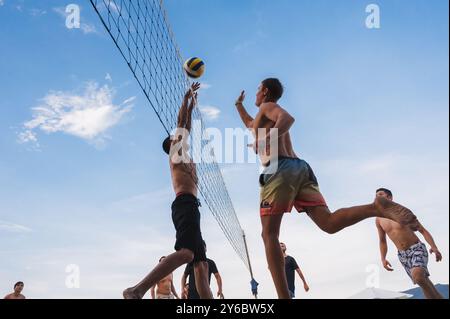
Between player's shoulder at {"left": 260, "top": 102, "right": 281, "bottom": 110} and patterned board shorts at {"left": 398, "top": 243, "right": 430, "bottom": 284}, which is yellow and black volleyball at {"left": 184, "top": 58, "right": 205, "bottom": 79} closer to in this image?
player's shoulder at {"left": 260, "top": 102, "right": 281, "bottom": 110}

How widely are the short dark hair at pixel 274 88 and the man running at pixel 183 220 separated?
1402 millimetres

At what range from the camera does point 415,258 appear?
513cm

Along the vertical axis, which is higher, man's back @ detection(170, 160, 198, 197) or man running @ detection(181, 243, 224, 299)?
man's back @ detection(170, 160, 198, 197)

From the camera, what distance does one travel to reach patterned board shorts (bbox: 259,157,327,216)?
130 inches

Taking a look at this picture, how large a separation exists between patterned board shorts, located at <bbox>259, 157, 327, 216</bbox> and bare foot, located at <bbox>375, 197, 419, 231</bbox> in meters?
0.56

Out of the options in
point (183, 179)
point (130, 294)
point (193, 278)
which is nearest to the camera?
point (130, 294)

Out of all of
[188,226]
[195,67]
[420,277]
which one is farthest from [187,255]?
[195,67]

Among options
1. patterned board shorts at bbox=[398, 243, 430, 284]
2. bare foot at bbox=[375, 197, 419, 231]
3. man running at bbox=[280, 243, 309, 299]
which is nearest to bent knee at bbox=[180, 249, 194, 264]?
bare foot at bbox=[375, 197, 419, 231]

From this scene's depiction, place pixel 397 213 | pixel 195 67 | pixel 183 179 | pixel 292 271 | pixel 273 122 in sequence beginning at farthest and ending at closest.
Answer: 1. pixel 292 271
2. pixel 195 67
3. pixel 183 179
4. pixel 273 122
5. pixel 397 213

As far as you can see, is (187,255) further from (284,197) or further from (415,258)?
(415,258)

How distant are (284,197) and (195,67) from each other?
158 inches
